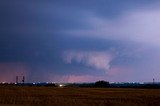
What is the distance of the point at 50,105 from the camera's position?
4009 cm

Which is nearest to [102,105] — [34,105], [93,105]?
[93,105]

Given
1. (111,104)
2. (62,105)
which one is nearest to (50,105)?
(62,105)

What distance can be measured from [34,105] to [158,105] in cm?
1372

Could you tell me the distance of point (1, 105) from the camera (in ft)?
125

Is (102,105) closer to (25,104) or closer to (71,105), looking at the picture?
(71,105)

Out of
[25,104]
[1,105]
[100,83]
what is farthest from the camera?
[100,83]

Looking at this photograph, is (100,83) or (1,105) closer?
(1,105)

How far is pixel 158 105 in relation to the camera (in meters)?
43.8

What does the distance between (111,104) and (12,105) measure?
37.0ft

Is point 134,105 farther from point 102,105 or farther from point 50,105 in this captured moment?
point 50,105

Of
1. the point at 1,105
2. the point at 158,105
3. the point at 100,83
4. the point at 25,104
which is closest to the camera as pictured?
the point at 1,105

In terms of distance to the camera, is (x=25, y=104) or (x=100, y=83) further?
(x=100, y=83)

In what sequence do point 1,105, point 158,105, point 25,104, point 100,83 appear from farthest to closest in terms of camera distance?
1. point 100,83
2. point 158,105
3. point 25,104
4. point 1,105

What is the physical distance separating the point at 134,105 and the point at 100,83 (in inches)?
4732
